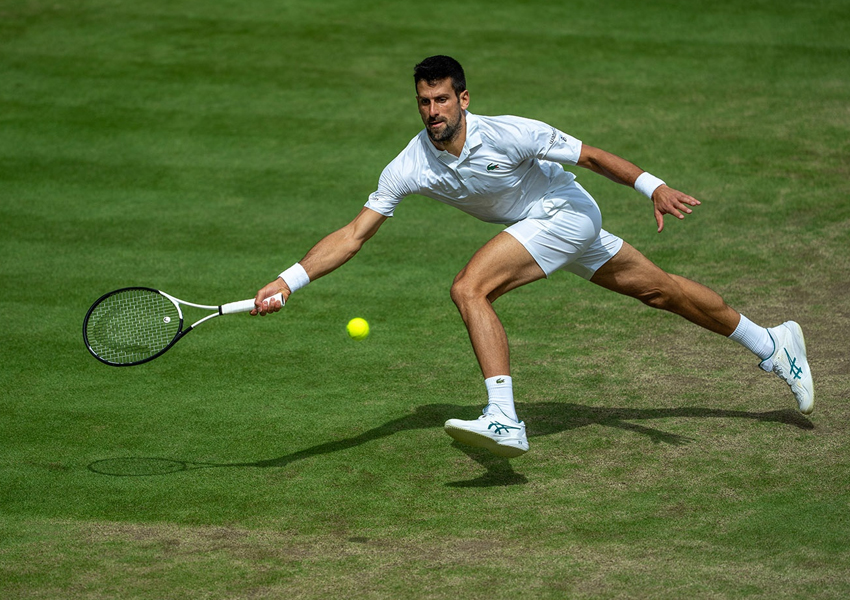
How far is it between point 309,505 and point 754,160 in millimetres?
7478

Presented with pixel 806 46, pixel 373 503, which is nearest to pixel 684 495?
pixel 373 503

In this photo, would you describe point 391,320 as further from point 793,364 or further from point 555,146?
point 793,364

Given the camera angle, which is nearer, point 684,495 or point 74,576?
point 74,576

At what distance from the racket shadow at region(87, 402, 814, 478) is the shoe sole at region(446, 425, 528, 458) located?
0.96 ft

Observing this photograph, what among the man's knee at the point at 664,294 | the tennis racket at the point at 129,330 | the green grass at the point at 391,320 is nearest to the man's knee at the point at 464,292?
the green grass at the point at 391,320

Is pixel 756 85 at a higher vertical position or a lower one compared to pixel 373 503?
higher

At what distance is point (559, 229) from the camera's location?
6.05 metres

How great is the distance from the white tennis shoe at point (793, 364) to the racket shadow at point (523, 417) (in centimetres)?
18

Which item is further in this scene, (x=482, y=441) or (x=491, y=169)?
(x=491, y=169)

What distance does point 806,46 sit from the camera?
1338 cm

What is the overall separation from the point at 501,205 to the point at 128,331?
241cm

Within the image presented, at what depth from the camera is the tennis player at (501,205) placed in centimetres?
582

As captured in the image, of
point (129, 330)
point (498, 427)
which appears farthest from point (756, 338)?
point (129, 330)

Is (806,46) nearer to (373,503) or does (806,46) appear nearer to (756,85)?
(756,85)
